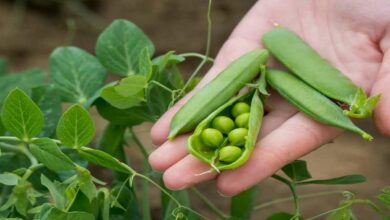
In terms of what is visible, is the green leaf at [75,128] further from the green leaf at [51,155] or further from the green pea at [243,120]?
the green pea at [243,120]

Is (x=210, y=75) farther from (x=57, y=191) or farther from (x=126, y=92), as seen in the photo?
(x=57, y=191)

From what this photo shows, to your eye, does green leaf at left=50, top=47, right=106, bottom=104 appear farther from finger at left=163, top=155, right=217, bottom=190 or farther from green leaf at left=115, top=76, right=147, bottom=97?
finger at left=163, top=155, right=217, bottom=190

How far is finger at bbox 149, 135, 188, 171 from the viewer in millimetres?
1012

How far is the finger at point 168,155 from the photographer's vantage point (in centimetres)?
101

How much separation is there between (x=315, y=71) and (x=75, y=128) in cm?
38

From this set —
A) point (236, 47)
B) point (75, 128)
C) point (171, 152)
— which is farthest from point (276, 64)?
point (75, 128)

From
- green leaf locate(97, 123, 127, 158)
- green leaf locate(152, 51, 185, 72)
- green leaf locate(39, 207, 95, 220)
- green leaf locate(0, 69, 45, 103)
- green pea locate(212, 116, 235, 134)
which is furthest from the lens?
green leaf locate(0, 69, 45, 103)

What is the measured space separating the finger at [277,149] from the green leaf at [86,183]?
17 cm

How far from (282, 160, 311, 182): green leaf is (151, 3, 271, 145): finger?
194 mm

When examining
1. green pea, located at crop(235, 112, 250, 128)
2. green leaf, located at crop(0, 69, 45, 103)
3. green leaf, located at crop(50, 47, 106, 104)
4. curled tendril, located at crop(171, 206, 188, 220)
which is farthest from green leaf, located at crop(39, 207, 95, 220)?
green leaf, located at crop(0, 69, 45, 103)

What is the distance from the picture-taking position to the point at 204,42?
105 inches

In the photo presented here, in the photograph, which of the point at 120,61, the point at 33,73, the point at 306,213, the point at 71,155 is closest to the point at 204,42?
the point at 306,213

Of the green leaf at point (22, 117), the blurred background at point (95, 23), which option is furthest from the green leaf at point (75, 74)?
the blurred background at point (95, 23)

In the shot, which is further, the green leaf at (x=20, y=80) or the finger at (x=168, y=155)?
the green leaf at (x=20, y=80)
